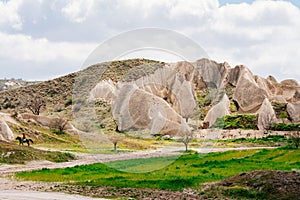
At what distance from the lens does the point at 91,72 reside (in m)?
140

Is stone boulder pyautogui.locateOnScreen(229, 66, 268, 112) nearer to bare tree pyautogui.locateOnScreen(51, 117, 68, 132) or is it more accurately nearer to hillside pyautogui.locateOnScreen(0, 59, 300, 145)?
hillside pyautogui.locateOnScreen(0, 59, 300, 145)

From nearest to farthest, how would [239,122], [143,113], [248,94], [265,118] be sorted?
[265,118]
[143,113]
[239,122]
[248,94]

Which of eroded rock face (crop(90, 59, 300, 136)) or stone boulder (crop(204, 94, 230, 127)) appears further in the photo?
stone boulder (crop(204, 94, 230, 127))

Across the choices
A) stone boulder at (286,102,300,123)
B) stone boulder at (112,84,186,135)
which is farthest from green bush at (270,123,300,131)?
stone boulder at (112,84,186,135)

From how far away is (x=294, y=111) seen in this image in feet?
300

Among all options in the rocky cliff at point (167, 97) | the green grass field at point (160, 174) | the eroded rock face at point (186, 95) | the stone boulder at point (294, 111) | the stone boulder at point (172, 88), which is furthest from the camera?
the stone boulder at point (172, 88)

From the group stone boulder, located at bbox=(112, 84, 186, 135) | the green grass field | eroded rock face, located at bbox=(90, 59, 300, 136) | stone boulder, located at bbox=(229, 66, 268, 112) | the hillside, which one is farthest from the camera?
stone boulder, located at bbox=(229, 66, 268, 112)

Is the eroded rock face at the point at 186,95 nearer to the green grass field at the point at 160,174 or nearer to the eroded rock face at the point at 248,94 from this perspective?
the eroded rock face at the point at 248,94

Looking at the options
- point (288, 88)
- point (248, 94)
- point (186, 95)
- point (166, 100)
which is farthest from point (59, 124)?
point (288, 88)

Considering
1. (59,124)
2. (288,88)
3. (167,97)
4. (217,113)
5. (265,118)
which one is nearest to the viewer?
(59,124)

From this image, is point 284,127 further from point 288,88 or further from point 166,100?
point 288,88

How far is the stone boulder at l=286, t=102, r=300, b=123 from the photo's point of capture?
90.6 m

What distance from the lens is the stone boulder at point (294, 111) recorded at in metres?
90.6

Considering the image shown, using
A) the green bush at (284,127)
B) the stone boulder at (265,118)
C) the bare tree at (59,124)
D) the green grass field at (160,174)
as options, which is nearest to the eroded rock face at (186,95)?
the stone boulder at (265,118)
